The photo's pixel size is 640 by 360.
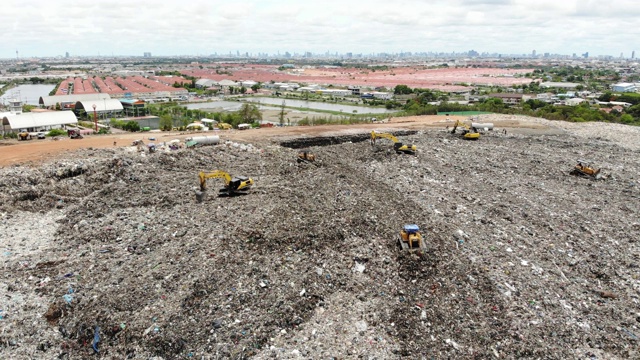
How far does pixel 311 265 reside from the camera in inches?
295

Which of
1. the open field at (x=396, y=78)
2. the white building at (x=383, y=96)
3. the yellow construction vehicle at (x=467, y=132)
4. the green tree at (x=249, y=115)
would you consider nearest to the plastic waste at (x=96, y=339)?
the yellow construction vehicle at (x=467, y=132)

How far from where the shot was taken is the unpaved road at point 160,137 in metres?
13.8

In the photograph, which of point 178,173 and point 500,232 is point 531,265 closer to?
point 500,232

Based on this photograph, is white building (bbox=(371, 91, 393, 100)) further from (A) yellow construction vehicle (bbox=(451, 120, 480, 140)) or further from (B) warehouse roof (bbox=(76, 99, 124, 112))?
(A) yellow construction vehicle (bbox=(451, 120, 480, 140))

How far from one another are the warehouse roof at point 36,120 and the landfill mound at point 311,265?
1257cm

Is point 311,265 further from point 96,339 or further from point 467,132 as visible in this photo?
point 467,132

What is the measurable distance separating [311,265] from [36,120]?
22684 millimetres

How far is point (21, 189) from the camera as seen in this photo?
36.7ft

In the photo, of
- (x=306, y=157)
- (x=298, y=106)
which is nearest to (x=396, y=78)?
(x=298, y=106)

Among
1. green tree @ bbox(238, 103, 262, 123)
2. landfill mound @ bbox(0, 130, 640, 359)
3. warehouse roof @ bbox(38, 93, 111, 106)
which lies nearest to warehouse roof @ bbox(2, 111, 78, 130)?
green tree @ bbox(238, 103, 262, 123)

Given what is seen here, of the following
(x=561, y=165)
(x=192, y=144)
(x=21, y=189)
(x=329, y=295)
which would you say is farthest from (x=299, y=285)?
(x=561, y=165)

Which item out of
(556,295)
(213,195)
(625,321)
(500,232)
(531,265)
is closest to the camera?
(625,321)

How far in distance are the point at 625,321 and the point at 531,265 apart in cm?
169

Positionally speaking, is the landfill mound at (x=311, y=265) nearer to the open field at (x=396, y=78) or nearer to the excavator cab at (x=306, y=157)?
the excavator cab at (x=306, y=157)
